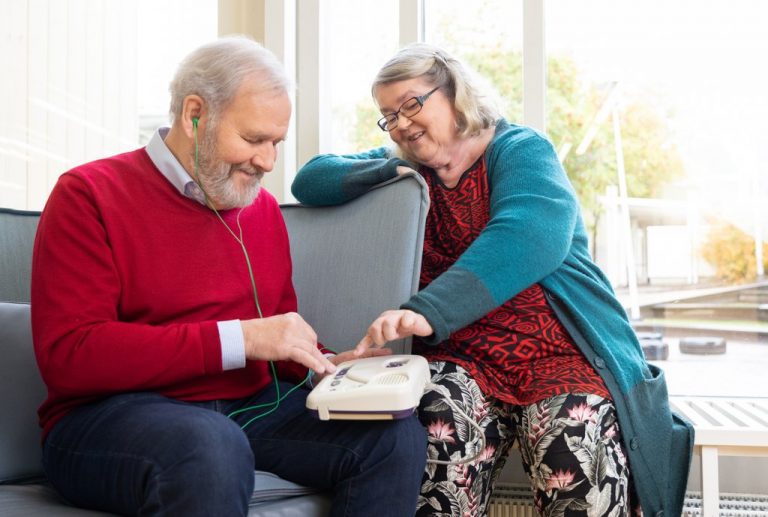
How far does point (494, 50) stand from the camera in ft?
7.67

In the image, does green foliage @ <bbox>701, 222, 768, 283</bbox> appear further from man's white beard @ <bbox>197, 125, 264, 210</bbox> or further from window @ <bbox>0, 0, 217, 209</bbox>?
window @ <bbox>0, 0, 217, 209</bbox>

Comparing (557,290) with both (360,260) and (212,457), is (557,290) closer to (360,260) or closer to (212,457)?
(360,260)

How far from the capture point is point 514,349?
5.18ft

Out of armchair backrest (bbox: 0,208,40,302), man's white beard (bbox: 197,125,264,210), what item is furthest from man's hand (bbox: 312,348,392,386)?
armchair backrest (bbox: 0,208,40,302)

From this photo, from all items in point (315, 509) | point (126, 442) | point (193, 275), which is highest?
point (193, 275)

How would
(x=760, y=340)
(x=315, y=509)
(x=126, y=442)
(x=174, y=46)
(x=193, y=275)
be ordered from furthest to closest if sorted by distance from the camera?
(x=174, y=46) → (x=760, y=340) → (x=193, y=275) → (x=315, y=509) → (x=126, y=442)

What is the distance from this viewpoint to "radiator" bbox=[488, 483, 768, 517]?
79.7 inches

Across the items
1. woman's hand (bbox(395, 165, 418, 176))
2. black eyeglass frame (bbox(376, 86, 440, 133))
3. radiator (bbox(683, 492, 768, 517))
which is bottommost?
radiator (bbox(683, 492, 768, 517))

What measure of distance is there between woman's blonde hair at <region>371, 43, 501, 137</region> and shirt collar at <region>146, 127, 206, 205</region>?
0.53 meters

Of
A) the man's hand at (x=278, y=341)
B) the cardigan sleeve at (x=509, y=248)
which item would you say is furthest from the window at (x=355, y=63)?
the man's hand at (x=278, y=341)

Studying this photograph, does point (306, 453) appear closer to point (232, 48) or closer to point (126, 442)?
point (126, 442)

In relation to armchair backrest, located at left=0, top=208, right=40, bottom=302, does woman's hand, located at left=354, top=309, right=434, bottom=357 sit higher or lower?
lower

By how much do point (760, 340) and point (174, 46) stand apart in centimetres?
213

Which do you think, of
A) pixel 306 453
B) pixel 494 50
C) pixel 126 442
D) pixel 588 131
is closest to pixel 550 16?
pixel 494 50
